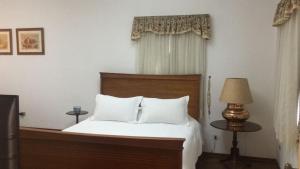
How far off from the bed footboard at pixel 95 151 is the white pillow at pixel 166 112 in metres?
1.27

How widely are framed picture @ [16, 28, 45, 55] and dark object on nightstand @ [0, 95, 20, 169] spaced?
3.57 m

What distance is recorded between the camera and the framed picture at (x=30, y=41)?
4.67 meters

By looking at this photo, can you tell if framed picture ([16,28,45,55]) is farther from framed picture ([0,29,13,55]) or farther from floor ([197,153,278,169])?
floor ([197,153,278,169])

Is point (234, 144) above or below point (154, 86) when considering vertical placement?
below

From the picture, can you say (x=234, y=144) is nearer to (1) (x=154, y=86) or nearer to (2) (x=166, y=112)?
(2) (x=166, y=112)

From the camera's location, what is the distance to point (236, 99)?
3.45 m

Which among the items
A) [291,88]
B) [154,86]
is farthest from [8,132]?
[154,86]

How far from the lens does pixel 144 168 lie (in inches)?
92.8

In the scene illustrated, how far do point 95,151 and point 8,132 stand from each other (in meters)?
1.15

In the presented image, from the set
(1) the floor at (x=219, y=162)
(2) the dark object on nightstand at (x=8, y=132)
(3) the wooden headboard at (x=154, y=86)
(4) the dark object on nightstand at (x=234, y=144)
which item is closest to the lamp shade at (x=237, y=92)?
(4) the dark object on nightstand at (x=234, y=144)

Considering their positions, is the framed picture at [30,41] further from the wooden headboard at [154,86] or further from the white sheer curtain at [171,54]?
the white sheer curtain at [171,54]

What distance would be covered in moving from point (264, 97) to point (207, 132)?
0.93 metres

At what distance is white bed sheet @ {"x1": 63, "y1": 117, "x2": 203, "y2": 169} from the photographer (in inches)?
122

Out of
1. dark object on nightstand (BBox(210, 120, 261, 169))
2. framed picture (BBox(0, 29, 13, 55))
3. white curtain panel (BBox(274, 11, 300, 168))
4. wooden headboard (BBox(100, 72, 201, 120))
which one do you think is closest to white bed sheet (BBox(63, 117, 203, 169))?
dark object on nightstand (BBox(210, 120, 261, 169))
